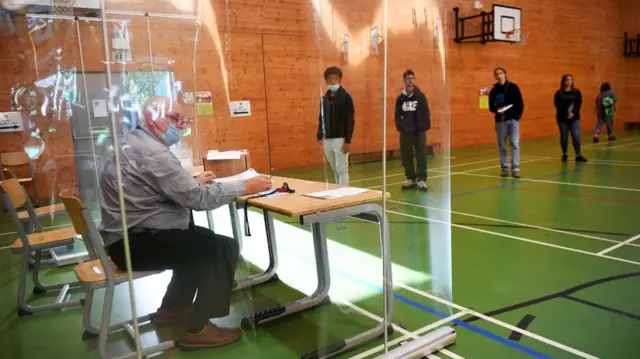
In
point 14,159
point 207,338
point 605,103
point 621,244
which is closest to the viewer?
point 207,338

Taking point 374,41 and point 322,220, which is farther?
point 374,41

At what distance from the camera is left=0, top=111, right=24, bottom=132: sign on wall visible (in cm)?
473

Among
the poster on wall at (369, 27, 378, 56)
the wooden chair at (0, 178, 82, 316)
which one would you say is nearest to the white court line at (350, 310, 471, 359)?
the poster on wall at (369, 27, 378, 56)

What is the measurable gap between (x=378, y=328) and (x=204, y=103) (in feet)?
7.93

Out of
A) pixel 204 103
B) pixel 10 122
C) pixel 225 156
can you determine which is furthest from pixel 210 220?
pixel 10 122

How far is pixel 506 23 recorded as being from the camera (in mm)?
11719

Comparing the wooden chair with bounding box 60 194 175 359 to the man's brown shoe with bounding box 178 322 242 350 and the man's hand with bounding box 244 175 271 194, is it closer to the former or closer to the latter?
the man's brown shoe with bounding box 178 322 242 350

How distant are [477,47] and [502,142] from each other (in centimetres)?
565

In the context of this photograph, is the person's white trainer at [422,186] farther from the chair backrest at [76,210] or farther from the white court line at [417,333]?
the chair backrest at [76,210]

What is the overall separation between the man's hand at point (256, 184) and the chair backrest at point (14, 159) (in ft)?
12.7

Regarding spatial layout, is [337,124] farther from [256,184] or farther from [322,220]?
[322,220]

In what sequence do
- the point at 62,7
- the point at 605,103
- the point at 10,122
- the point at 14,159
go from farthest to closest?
the point at 605,103, the point at 14,159, the point at 10,122, the point at 62,7

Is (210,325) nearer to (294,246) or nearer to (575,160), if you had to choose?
(294,246)

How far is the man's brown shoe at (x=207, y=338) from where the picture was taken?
246cm
